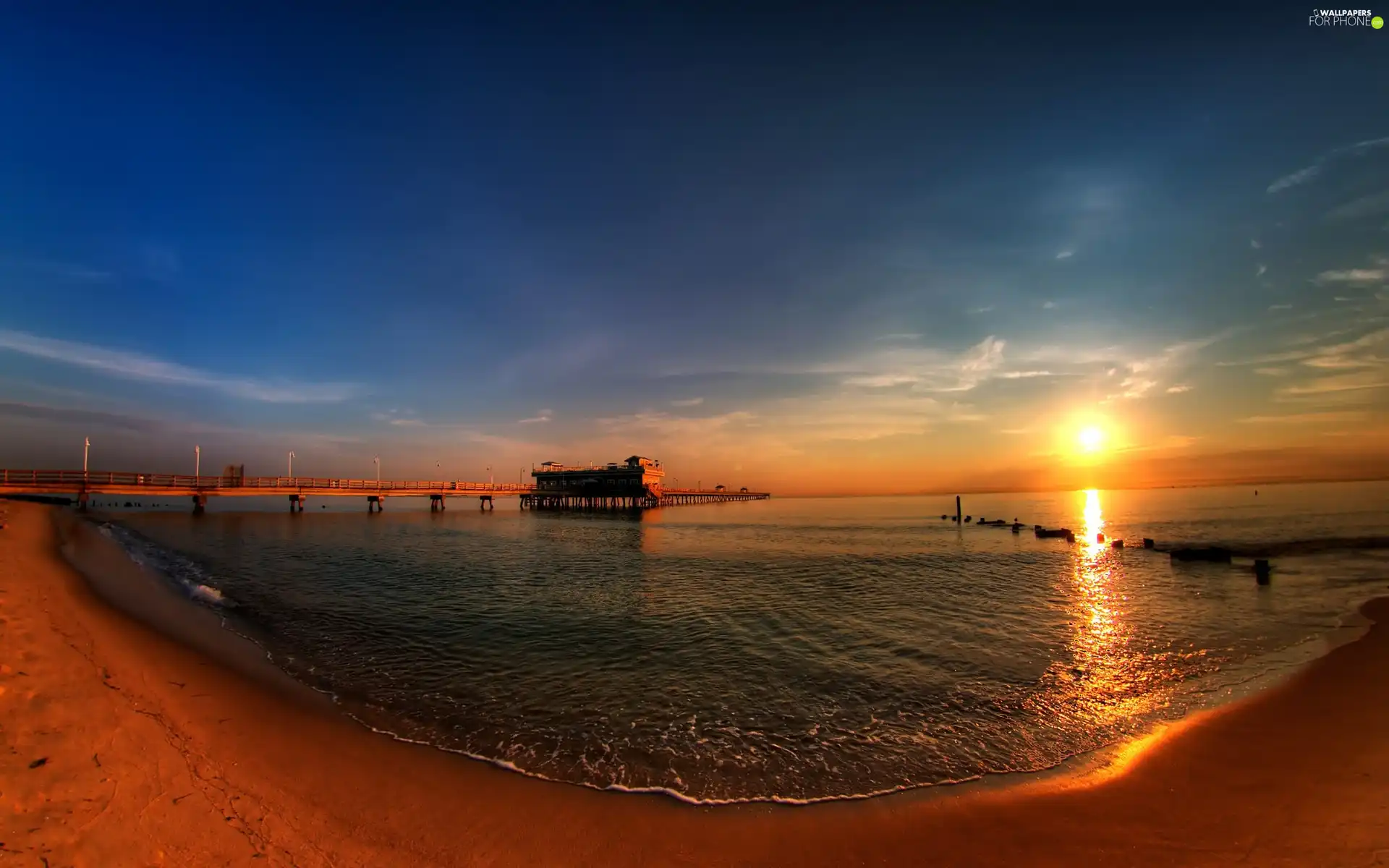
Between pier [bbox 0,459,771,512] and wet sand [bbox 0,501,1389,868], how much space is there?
64.0 m

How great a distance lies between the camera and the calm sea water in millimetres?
7414

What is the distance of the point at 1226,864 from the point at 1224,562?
32.0 m

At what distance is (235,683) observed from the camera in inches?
359

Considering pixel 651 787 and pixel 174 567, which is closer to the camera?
pixel 651 787

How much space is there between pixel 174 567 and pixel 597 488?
75485 millimetres

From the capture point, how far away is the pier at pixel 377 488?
4894cm

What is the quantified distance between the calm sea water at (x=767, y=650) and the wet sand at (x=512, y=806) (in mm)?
656

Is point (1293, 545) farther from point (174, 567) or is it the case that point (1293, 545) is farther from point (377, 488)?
point (377, 488)

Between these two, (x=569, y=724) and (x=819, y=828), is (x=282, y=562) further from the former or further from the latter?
(x=819, y=828)

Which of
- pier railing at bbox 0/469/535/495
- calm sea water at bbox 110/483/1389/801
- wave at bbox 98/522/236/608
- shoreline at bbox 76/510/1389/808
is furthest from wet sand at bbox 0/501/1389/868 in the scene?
pier railing at bbox 0/469/535/495

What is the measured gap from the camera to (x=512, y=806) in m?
5.86

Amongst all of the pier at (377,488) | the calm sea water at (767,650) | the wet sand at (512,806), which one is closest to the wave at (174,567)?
the calm sea water at (767,650)

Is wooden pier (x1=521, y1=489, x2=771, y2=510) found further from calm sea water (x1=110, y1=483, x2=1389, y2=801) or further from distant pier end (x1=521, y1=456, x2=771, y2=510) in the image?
calm sea water (x1=110, y1=483, x2=1389, y2=801)

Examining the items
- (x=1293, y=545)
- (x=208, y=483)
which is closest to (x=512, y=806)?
(x=1293, y=545)
